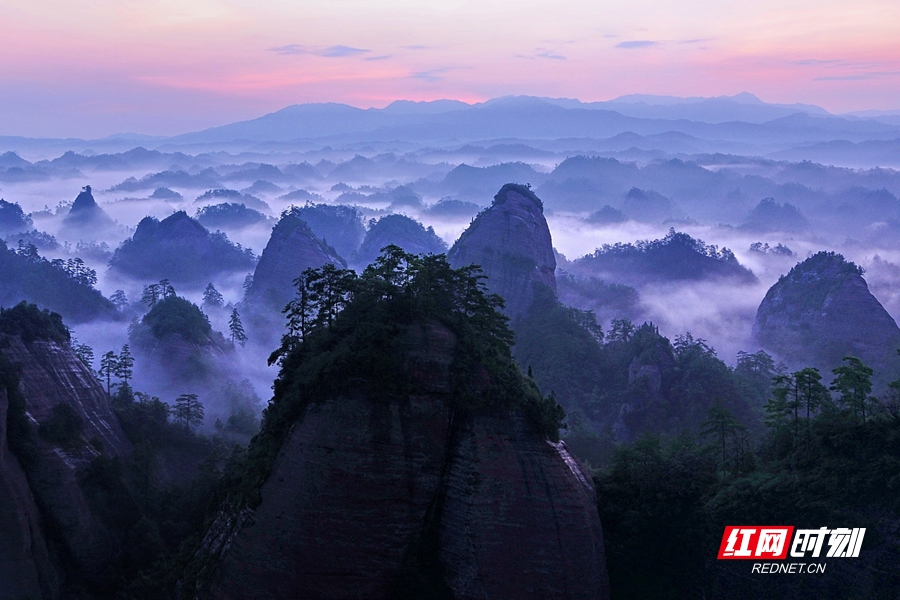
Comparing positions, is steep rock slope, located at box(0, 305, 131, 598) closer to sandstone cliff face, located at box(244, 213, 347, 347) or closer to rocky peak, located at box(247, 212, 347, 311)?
sandstone cliff face, located at box(244, 213, 347, 347)

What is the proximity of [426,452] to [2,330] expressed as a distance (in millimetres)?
24944

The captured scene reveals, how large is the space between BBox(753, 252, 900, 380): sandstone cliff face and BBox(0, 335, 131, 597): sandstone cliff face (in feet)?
235

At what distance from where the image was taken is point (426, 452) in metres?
29.3

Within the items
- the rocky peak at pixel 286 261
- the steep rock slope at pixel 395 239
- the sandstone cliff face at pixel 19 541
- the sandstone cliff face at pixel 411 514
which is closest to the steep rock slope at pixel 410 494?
the sandstone cliff face at pixel 411 514

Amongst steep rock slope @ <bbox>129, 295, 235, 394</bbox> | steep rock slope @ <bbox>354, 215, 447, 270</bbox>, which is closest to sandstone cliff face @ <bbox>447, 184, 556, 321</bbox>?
steep rock slope @ <bbox>129, 295, 235, 394</bbox>

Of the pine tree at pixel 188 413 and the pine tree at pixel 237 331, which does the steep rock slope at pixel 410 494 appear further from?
the pine tree at pixel 237 331

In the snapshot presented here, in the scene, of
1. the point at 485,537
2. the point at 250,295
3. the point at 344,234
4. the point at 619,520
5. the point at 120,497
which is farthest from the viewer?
the point at 344,234

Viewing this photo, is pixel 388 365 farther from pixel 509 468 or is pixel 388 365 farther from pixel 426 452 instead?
pixel 509 468

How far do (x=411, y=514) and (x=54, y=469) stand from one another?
18.7m

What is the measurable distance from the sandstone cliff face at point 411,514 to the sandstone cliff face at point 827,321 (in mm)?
59726

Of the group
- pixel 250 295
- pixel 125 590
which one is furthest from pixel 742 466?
pixel 250 295

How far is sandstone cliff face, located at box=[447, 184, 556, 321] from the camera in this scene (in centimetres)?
9181

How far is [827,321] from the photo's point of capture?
278 ft

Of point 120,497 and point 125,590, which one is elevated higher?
point 120,497
